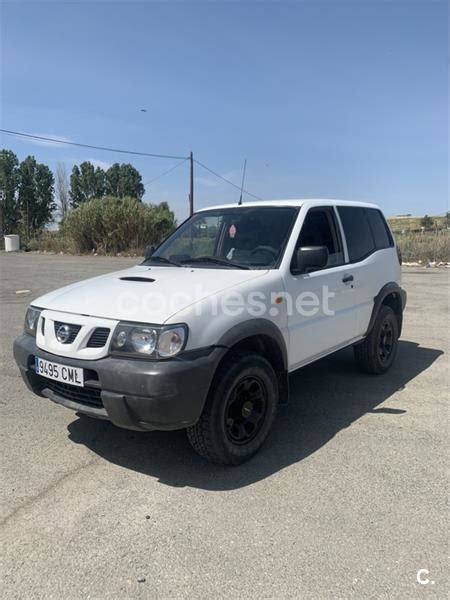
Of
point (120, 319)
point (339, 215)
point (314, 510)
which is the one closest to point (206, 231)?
point (339, 215)

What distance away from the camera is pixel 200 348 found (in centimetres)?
300

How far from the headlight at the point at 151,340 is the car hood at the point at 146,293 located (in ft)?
0.19

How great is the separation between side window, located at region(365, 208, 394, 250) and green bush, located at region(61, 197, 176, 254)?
2238 centimetres

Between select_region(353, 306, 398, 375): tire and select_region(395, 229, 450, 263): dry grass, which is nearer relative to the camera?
select_region(353, 306, 398, 375): tire

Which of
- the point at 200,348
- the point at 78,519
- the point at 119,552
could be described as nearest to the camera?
the point at 119,552

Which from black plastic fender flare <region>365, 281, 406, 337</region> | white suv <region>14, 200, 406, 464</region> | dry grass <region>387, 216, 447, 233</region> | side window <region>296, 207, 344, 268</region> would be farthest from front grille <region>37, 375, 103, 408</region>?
dry grass <region>387, 216, 447, 233</region>

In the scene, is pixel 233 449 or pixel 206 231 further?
pixel 206 231

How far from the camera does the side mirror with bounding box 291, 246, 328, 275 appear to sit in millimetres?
3721

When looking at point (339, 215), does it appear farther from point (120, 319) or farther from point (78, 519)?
point (78, 519)

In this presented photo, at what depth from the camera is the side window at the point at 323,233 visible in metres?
4.15

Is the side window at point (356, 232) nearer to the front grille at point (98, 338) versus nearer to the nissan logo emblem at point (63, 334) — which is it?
the front grille at point (98, 338)

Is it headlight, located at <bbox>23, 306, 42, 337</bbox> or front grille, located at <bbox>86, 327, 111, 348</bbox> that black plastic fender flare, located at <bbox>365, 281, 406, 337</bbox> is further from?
headlight, located at <bbox>23, 306, 42, 337</bbox>

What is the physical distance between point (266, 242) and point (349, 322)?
1260mm

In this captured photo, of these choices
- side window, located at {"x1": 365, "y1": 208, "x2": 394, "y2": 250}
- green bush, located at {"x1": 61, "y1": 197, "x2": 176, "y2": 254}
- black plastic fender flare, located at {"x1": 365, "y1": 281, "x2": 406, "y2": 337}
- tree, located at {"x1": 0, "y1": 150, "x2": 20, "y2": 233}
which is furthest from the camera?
tree, located at {"x1": 0, "y1": 150, "x2": 20, "y2": 233}
